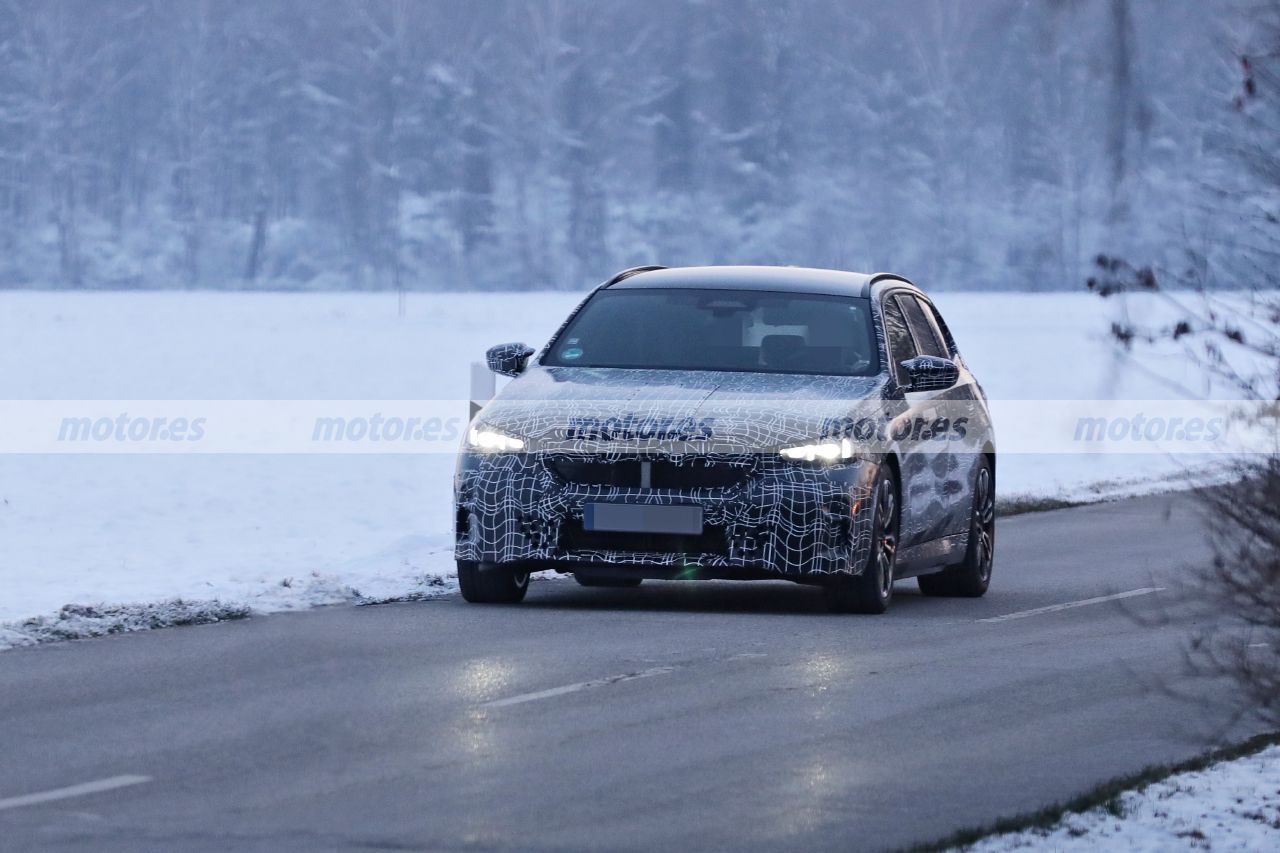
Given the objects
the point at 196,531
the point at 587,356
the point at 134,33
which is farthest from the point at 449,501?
the point at 134,33

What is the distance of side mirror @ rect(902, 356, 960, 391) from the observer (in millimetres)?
13508

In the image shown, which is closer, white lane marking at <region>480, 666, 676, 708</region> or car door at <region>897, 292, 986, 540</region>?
white lane marking at <region>480, 666, 676, 708</region>

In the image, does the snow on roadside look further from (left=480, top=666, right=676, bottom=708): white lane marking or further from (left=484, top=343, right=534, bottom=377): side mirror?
(left=484, top=343, right=534, bottom=377): side mirror

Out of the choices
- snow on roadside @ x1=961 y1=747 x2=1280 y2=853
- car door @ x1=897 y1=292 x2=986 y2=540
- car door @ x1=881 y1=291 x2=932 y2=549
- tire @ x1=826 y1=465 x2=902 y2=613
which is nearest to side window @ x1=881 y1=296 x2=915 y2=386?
car door @ x1=881 y1=291 x2=932 y2=549

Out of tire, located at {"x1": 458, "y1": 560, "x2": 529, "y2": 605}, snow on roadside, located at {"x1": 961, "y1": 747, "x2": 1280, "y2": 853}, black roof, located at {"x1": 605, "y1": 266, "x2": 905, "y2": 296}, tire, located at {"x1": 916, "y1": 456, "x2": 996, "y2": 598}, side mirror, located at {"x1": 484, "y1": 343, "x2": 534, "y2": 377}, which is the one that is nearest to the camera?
snow on roadside, located at {"x1": 961, "y1": 747, "x2": 1280, "y2": 853}

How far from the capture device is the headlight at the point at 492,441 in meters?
12.4

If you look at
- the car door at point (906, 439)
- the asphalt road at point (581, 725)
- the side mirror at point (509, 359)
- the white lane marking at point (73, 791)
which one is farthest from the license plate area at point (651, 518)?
the white lane marking at point (73, 791)

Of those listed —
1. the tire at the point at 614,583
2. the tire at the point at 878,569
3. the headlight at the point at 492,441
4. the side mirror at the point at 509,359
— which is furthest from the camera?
the tire at the point at 614,583

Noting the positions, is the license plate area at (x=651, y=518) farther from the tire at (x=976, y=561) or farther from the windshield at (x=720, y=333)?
the tire at (x=976, y=561)

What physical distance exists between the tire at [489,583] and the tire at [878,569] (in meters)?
1.59

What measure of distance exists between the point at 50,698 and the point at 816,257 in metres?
135

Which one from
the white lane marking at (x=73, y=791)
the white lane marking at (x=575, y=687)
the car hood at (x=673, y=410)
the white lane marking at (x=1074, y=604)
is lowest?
the white lane marking at (x=1074, y=604)

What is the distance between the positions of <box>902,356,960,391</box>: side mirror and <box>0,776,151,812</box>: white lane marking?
6.61m

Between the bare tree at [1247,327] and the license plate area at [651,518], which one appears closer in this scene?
the bare tree at [1247,327]
